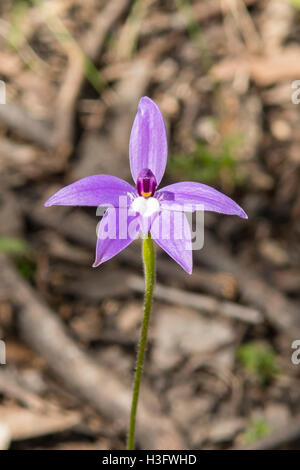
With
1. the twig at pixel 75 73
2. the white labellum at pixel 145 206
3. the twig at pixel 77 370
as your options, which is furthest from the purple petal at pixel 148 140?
the twig at pixel 75 73

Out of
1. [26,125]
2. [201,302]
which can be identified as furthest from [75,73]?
[201,302]

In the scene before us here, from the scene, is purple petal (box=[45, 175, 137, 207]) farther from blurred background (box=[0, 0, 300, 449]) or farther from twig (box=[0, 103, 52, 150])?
twig (box=[0, 103, 52, 150])

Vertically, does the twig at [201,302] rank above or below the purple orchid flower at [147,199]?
above

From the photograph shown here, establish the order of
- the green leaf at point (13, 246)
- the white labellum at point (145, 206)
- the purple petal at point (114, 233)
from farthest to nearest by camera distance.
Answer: the green leaf at point (13, 246) < the white labellum at point (145, 206) < the purple petal at point (114, 233)

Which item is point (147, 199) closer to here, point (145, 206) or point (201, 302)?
point (145, 206)

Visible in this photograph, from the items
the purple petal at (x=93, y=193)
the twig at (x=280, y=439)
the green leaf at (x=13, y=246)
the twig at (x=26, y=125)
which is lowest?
the twig at (x=280, y=439)

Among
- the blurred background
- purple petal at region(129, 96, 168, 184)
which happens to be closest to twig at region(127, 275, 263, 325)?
the blurred background

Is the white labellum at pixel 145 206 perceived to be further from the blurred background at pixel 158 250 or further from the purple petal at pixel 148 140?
the blurred background at pixel 158 250
